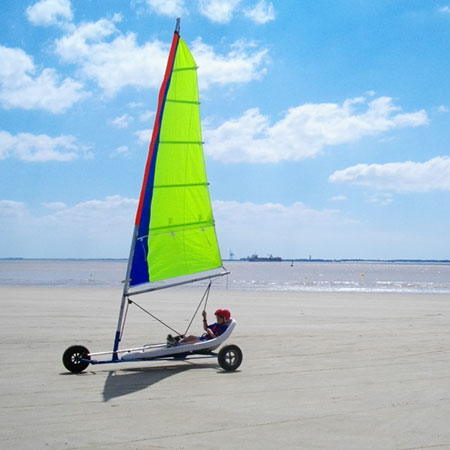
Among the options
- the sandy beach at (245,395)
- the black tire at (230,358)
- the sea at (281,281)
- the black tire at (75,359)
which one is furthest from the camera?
the sea at (281,281)

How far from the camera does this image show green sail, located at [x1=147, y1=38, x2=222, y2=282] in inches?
403

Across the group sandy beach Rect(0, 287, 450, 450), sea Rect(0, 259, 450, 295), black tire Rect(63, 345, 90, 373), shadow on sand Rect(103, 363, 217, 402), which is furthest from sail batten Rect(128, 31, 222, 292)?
sea Rect(0, 259, 450, 295)

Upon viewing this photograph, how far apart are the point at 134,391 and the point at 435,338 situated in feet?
28.3

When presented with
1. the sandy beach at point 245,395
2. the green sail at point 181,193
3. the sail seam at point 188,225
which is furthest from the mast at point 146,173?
the sandy beach at point 245,395

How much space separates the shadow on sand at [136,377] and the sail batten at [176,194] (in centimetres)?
145

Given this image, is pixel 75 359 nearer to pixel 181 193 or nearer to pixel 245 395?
pixel 245 395

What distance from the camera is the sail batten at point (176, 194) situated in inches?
396

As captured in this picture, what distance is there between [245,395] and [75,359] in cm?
309

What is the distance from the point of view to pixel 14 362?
33.0 feet

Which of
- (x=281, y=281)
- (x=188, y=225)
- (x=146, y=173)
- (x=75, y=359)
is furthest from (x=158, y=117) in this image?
(x=281, y=281)

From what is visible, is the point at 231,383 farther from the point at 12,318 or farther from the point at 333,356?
the point at 12,318

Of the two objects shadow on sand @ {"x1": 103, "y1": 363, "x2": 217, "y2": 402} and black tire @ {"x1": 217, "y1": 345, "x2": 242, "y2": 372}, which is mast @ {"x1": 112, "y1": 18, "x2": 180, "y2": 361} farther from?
black tire @ {"x1": 217, "y1": 345, "x2": 242, "y2": 372}

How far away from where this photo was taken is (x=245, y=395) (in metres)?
7.74

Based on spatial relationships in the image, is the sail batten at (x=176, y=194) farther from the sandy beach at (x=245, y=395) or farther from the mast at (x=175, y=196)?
the sandy beach at (x=245, y=395)
